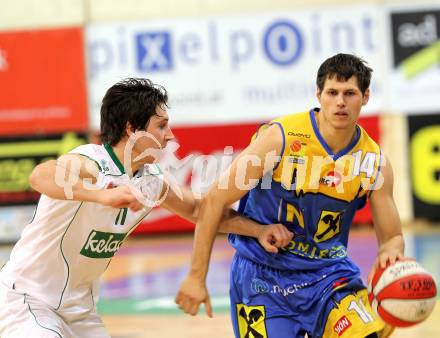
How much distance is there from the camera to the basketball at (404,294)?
431cm

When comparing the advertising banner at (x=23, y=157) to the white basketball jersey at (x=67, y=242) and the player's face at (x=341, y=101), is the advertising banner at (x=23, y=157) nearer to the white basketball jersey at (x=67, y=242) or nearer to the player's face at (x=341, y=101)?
the white basketball jersey at (x=67, y=242)

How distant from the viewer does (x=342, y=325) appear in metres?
4.56

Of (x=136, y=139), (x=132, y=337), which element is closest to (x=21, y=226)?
(x=132, y=337)

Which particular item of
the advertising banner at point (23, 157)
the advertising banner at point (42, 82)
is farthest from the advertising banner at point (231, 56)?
the advertising banner at point (23, 157)

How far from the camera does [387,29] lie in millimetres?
14562

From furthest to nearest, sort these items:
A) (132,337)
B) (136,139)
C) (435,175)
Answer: (435,175)
(132,337)
(136,139)

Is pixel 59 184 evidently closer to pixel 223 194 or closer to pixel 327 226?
pixel 223 194

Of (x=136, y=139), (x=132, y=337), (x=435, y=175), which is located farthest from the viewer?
(x=435, y=175)

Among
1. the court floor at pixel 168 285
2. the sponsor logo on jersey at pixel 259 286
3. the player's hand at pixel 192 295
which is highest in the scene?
the player's hand at pixel 192 295

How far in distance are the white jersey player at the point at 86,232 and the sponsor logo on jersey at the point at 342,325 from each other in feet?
1.70

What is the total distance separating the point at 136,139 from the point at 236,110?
10.2m

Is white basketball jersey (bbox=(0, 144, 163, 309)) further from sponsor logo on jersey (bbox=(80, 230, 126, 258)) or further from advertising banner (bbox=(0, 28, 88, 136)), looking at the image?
advertising banner (bbox=(0, 28, 88, 136))

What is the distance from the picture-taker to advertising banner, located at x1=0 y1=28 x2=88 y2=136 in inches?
581

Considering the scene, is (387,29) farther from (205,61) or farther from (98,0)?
(98,0)
